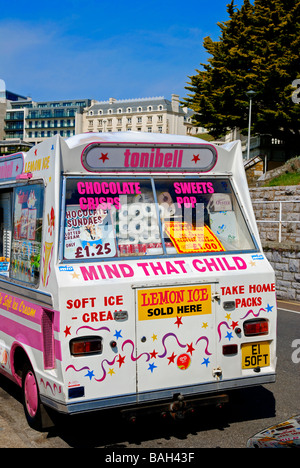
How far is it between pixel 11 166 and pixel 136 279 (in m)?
2.43

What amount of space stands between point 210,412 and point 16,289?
2.53 metres

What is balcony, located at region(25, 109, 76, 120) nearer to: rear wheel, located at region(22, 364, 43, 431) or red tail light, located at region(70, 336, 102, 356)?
rear wheel, located at region(22, 364, 43, 431)

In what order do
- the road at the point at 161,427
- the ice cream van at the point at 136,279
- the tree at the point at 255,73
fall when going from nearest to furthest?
the ice cream van at the point at 136,279 → the road at the point at 161,427 → the tree at the point at 255,73

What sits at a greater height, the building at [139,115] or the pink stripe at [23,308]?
the building at [139,115]

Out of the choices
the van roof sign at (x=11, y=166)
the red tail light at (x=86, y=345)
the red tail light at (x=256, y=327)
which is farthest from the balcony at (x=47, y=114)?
the red tail light at (x=86, y=345)

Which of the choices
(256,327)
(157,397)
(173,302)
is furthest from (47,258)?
(256,327)

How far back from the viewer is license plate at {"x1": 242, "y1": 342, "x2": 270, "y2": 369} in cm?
564

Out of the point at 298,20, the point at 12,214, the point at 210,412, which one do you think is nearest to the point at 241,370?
the point at 210,412

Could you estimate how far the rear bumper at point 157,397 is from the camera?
5012mm

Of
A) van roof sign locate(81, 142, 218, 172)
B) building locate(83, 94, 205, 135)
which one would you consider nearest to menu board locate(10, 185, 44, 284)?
van roof sign locate(81, 142, 218, 172)

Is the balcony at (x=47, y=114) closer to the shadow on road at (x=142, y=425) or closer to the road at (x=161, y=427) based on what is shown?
the road at (x=161, y=427)

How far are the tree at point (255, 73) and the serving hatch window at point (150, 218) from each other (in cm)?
2973

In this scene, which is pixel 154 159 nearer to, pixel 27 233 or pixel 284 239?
pixel 27 233

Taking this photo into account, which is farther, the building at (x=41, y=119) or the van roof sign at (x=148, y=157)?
the building at (x=41, y=119)
